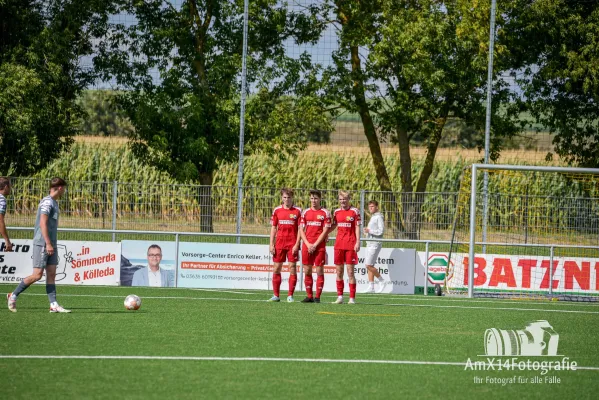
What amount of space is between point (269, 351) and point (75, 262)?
1049cm

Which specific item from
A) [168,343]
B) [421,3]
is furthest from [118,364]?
[421,3]

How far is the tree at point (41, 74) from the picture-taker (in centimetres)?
2514

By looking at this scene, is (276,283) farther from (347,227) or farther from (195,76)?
(195,76)

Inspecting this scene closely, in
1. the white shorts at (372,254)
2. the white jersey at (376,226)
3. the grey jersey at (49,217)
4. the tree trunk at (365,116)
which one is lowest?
the white shorts at (372,254)

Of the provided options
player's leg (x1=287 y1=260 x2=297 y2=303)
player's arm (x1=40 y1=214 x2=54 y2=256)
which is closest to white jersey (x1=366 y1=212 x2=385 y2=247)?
player's leg (x1=287 y1=260 x2=297 y2=303)

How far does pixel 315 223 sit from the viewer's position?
16.0m

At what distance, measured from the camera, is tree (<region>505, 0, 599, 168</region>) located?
26.2 m

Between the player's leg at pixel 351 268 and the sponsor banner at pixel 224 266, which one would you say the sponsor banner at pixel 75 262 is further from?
the player's leg at pixel 351 268

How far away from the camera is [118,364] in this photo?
8383 millimetres

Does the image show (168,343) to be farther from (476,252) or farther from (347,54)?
(347,54)

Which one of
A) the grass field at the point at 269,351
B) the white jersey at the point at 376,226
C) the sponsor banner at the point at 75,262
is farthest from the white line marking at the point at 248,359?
the white jersey at the point at 376,226

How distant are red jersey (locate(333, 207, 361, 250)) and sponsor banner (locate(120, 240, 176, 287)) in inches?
192

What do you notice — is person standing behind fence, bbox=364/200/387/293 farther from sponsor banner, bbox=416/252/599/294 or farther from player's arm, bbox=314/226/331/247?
player's arm, bbox=314/226/331/247

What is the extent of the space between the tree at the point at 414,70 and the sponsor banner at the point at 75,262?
12.0 metres
